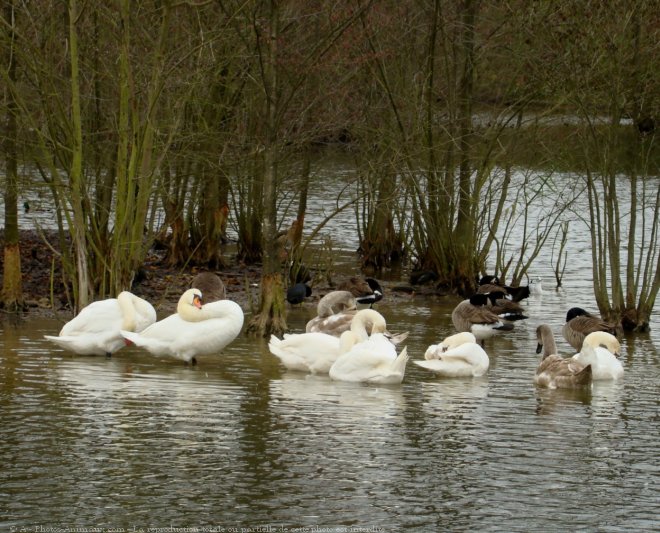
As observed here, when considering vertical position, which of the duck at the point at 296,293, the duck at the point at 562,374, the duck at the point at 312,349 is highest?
the duck at the point at 296,293

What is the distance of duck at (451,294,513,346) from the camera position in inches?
655

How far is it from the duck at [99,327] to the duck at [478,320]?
14.8ft

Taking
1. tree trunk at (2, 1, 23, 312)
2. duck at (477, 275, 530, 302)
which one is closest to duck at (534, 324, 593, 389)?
duck at (477, 275, 530, 302)

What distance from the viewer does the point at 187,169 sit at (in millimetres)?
22969

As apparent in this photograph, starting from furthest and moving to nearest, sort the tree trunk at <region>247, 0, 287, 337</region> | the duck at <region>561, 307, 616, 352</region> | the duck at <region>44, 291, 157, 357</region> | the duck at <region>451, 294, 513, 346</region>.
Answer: the duck at <region>451, 294, 513, 346</region> → the duck at <region>561, 307, 616, 352</region> → the tree trunk at <region>247, 0, 287, 337</region> → the duck at <region>44, 291, 157, 357</region>

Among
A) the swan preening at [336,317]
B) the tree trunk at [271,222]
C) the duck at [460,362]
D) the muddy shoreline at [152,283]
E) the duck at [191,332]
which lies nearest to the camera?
the duck at [460,362]

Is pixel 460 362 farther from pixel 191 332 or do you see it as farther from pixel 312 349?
pixel 191 332

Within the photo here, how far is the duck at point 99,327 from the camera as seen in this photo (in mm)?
14422

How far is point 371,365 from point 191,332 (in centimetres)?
213

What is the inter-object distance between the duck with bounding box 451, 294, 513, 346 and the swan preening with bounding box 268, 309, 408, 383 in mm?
2172

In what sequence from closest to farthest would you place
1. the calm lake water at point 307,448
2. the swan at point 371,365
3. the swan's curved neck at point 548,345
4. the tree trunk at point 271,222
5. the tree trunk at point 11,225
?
1. the calm lake water at point 307,448
2. the swan at point 371,365
3. the swan's curved neck at point 548,345
4. the tree trunk at point 271,222
5. the tree trunk at point 11,225

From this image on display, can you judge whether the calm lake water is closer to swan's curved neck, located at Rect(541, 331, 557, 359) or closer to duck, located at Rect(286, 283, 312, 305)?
swan's curved neck, located at Rect(541, 331, 557, 359)

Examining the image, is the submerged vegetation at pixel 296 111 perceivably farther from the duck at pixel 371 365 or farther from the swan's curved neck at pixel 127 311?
the duck at pixel 371 365

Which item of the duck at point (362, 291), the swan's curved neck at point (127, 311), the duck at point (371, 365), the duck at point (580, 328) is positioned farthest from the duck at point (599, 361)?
the duck at point (362, 291)
